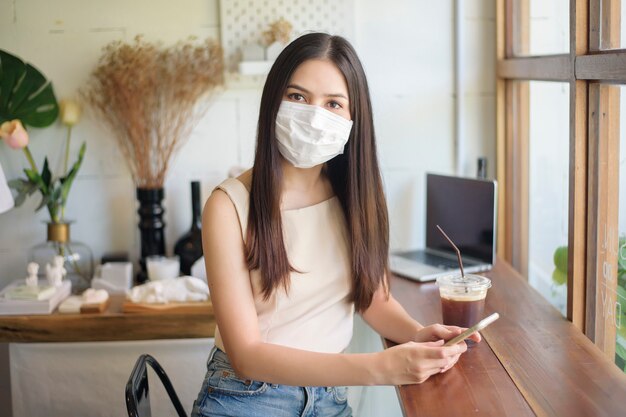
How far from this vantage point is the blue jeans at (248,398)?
162 centimetres

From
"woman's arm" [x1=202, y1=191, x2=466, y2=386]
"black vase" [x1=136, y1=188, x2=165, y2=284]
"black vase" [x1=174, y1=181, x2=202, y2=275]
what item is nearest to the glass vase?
"black vase" [x1=136, y1=188, x2=165, y2=284]

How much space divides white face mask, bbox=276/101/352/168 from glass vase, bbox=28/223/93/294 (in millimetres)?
1148

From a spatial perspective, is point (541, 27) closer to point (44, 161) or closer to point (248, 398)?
point (248, 398)

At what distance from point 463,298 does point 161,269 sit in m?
1.09

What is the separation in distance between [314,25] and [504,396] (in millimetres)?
1512

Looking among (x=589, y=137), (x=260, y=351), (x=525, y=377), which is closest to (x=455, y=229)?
(x=589, y=137)

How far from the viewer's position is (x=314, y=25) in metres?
2.64

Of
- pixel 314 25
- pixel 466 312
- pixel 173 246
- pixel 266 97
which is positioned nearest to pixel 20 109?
pixel 173 246

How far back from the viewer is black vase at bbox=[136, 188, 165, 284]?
8.59 ft

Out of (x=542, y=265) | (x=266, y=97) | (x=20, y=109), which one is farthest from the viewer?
(x=20, y=109)

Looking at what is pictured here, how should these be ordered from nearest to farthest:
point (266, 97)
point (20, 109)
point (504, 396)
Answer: point (504, 396) < point (266, 97) < point (20, 109)

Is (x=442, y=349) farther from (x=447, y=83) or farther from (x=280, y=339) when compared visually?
(x=447, y=83)

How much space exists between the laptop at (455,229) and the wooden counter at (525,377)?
0.37m

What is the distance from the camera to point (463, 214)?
2438 millimetres
